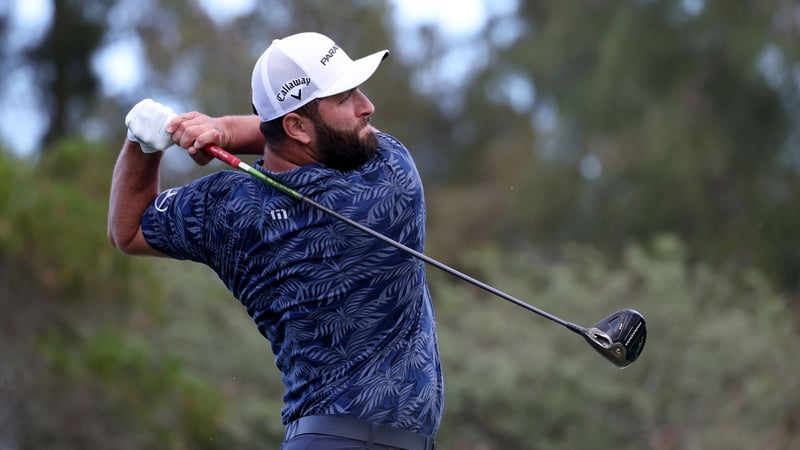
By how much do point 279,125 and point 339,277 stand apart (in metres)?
0.52

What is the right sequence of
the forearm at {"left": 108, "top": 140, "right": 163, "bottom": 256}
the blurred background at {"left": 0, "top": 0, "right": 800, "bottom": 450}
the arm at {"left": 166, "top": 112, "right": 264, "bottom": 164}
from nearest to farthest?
1. the arm at {"left": 166, "top": 112, "right": 264, "bottom": 164}
2. the forearm at {"left": 108, "top": 140, "right": 163, "bottom": 256}
3. the blurred background at {"left": 0, "top": 0, "right": 800, "bottom": 450}

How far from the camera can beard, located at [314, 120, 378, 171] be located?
3.95m

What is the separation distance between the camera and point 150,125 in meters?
4.06

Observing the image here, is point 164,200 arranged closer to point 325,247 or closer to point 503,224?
point 325,247

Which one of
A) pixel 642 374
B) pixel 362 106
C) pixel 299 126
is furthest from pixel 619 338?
pixel 642 374

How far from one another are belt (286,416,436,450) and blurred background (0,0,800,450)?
622 centimetres

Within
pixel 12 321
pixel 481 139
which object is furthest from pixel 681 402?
pixel 481 139

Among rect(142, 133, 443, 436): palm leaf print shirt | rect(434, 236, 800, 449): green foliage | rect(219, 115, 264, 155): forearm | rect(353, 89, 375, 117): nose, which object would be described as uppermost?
rect(434, 236, 800, 449): green foliage

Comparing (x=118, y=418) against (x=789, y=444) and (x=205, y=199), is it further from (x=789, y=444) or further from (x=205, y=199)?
(x=205, y=199)

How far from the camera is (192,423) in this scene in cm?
1031

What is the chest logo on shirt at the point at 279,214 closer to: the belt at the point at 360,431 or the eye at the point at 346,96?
the eye at the point at 346,96

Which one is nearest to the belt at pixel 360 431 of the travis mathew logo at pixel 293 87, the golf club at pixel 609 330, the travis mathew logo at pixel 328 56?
the golf club at pixel 609 330

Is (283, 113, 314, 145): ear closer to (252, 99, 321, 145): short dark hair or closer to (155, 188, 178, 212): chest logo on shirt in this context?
(252, 99, 321, 145): short dark hair

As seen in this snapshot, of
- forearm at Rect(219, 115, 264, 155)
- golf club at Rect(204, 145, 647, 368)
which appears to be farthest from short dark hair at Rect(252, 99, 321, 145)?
forearm at Rect(219, 115, 264, 155)
